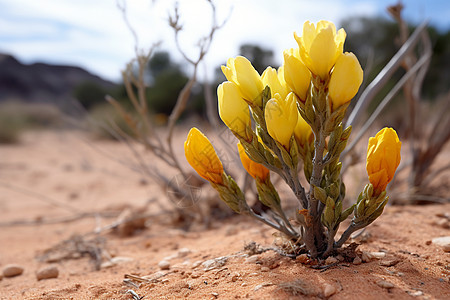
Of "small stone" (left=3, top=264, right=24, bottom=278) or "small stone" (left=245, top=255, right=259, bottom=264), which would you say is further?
"small stone" (left=3, top=264, right=24, bottom=278)

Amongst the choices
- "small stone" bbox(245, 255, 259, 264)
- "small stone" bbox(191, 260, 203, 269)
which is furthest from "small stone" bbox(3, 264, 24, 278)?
"small stone" bbox(245, 255, 259, 264)

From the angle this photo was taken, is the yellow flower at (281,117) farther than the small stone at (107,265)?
No

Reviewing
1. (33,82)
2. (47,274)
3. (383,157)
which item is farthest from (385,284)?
(33,82)

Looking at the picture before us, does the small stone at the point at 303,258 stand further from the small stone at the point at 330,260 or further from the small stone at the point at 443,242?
the small stone at the point at 443,242

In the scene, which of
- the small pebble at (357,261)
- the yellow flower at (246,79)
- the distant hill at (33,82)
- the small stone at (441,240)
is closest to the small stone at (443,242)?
the small stone at (441,240)

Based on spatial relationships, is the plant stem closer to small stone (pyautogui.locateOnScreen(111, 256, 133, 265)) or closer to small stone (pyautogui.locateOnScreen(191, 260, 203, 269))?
small stone (pyautogui.locateOnScreen(191, 260, 203, 269))

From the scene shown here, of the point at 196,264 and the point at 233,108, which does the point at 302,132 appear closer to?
the point at 233,108

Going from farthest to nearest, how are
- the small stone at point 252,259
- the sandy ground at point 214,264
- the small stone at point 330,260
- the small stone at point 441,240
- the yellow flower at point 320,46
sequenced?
the small stone at point 441,240
the small stone at point 252,259
the small stone at point 330,260
the sandy ground at point 214,264
the yellow flower at point 320,46
